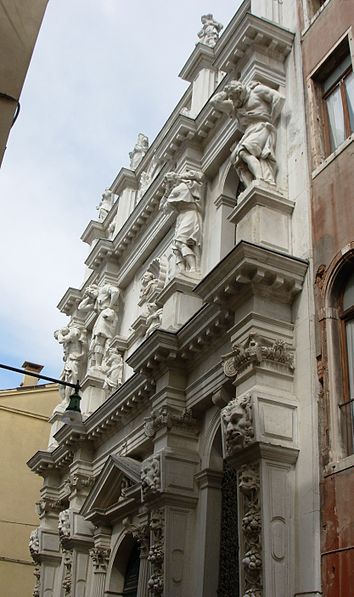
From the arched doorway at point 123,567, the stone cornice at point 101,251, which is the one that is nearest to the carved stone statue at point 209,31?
the stone cornice at point 101,251

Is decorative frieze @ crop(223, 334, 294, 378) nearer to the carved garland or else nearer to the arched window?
the arched window

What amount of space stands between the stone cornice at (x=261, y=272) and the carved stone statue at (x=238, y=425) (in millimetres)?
1619

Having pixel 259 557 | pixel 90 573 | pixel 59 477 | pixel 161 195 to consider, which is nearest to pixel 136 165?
pixel 161 195

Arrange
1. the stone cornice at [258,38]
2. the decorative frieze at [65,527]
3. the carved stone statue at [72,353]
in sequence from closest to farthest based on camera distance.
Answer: the stone cornice at [258,38] → the decorative frieze at [65,527] → the carved stone statue at [72,353]

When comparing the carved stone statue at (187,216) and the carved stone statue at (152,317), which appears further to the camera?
the carved stone statue at (152,317)

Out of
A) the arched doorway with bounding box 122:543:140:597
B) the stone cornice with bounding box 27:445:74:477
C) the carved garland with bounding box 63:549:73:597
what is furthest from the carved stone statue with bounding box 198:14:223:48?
the carved garland with bounding box 63:549:73:597

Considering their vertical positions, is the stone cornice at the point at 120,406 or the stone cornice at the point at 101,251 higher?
the stone cornice at the point at 101,251

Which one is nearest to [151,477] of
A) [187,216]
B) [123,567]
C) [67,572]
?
[123,567]

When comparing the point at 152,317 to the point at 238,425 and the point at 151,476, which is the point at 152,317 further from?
the point at 238,425

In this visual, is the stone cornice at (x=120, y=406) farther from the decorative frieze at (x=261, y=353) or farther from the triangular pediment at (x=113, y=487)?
the decorative frieze at (x=261, y=353)

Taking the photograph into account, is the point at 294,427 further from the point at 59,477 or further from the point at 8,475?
the point at 8,475

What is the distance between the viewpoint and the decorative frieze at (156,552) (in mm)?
11023

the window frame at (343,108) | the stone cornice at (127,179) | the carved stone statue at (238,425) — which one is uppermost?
the stone cornice at (127,179)

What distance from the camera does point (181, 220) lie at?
1424 cm
